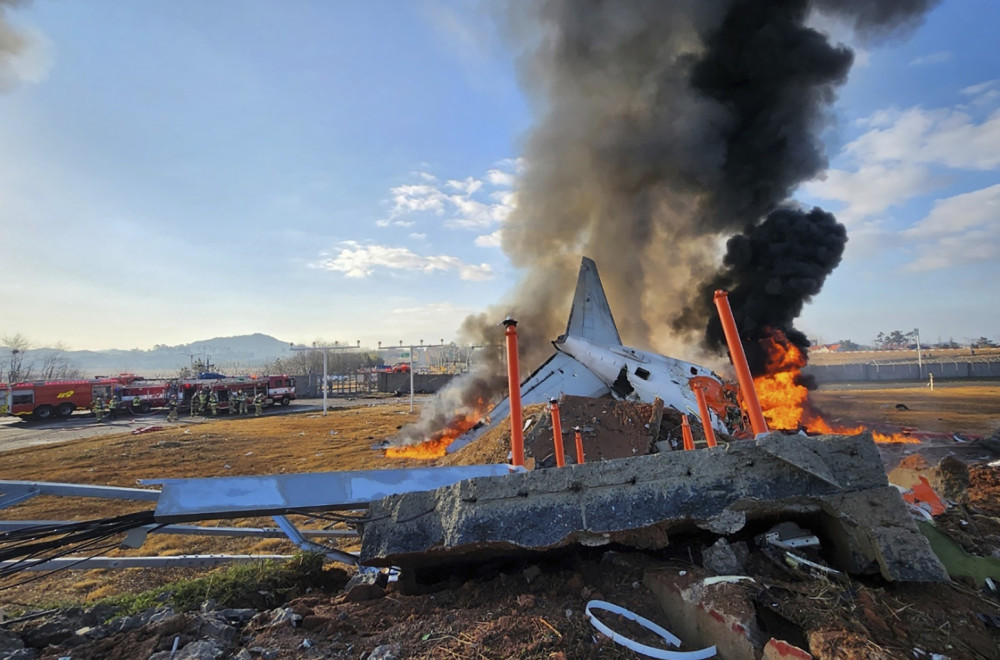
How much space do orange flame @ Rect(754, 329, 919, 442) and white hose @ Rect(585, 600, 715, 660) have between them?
13.4m

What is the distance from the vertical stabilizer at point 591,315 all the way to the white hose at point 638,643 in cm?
1249

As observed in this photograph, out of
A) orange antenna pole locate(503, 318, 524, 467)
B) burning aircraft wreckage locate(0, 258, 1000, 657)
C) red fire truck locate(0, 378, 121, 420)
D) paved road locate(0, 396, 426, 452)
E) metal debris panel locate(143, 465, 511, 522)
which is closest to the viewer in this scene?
burning aircraft wreckage locate(0, 258, 1000, 657)

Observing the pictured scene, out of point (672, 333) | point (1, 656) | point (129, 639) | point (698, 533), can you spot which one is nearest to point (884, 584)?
point (698, 533)

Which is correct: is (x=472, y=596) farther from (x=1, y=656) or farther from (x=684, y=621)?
(x=1, y=656)

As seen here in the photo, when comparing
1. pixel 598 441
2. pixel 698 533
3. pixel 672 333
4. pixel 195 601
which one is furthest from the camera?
pixel 672 333

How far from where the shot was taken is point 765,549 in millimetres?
2779

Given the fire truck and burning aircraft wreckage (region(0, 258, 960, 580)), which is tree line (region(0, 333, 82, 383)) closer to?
the fire truck

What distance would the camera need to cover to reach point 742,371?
3.55 metres

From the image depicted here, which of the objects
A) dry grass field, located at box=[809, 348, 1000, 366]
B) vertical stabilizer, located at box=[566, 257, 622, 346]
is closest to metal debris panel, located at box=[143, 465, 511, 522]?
vertical stabilizer, located at box=[566, 257, 622, 346]

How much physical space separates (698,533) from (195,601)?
3586 mm

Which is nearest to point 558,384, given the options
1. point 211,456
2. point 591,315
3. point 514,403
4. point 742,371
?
point 591,315

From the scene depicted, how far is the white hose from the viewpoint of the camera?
210 centimetres

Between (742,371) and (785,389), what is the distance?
13.6m

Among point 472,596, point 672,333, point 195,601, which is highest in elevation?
point 672,333
